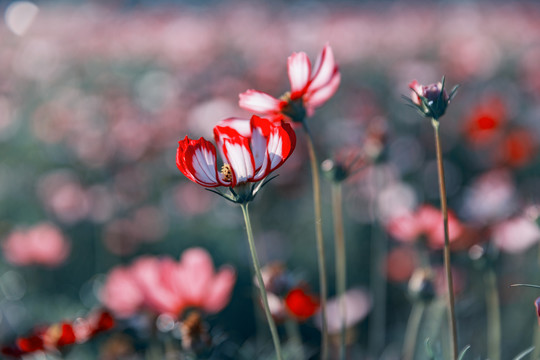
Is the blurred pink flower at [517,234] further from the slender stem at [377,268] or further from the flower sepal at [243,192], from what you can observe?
the flower sepal at [243,192]

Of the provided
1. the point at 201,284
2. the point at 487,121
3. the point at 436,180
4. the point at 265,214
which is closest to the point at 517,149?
the point at 487,121

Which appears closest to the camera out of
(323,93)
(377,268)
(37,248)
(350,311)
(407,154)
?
(323,93)

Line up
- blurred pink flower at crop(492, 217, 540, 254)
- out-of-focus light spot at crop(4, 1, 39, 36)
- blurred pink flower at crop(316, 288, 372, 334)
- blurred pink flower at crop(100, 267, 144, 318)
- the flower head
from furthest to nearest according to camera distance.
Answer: out-of-focus light spot at crop(4, 1, 39, 36), blurred pink flower at crop(316, 288, 372, 334), blurred pink flower at crop(492, 217, 540, 254), blurred pink flower at crop(100, 267, 144, 318), the flower head

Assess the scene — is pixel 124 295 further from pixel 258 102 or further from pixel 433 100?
pixel 433 100

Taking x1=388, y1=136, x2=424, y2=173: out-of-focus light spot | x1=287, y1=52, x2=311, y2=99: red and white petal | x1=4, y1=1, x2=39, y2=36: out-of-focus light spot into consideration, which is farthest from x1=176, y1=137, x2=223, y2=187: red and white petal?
x1=4, y1=1, x2=39, y2=36: out-of-focus light spot

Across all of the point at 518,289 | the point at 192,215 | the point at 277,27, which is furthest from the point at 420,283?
the point at 277,27

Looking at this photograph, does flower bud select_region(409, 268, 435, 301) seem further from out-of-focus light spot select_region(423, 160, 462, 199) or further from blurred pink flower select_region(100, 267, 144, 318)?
out-of-focus light spot select_region(423, 160, 462, 199)
